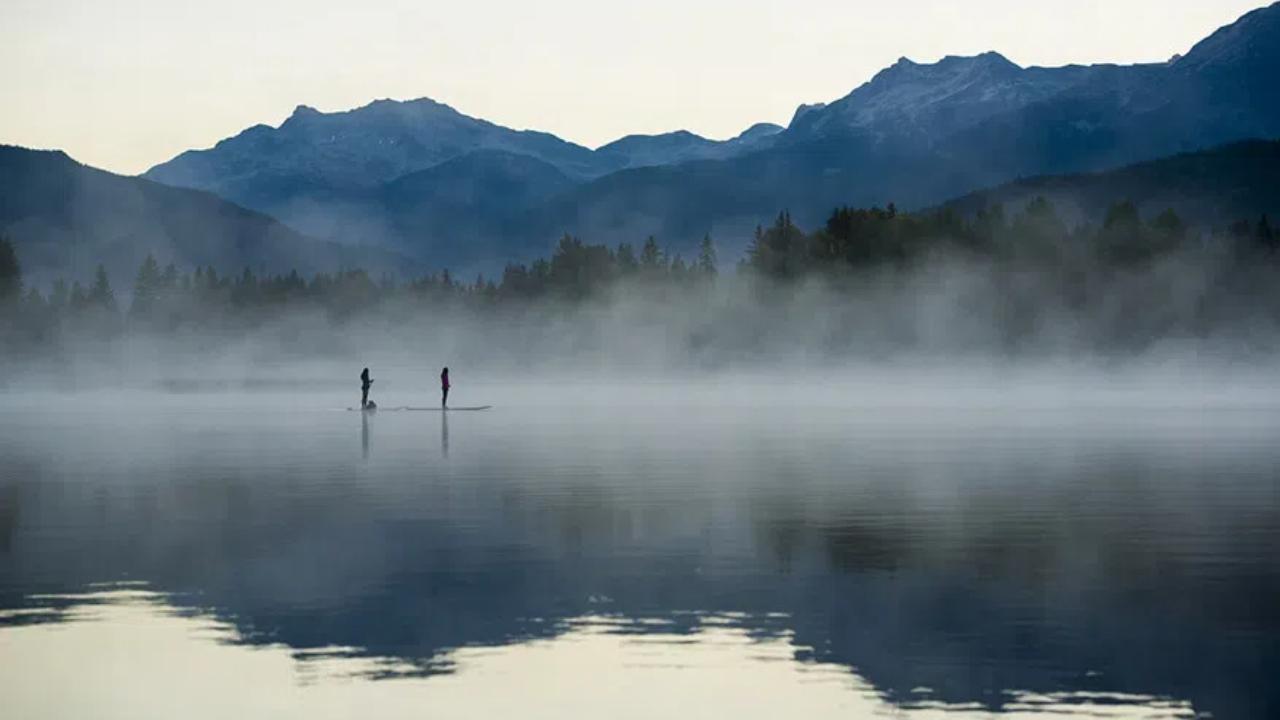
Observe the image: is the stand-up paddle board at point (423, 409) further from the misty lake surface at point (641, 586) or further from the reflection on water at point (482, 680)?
the reflection on water at point (482, 680)

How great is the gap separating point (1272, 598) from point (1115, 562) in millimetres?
4518

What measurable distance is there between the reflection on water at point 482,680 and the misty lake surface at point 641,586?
0.06m

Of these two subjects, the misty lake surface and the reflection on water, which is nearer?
the reflection on water

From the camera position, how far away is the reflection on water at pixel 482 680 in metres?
19.3

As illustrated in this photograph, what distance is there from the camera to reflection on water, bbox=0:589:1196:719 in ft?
63.4

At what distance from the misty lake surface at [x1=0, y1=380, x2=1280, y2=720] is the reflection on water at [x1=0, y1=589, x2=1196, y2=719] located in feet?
0.21

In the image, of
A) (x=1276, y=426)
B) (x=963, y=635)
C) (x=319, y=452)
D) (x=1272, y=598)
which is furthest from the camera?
(x=1276, y=426)

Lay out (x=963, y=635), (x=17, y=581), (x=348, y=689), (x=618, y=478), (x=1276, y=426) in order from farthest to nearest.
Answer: (x=1276, y=426)
(x=618, y=478)
(x=17, y=581)
(x=963, y=635)
(x=348, y=689)

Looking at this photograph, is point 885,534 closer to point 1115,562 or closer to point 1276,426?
point 1115,562

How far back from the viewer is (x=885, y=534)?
116 feet

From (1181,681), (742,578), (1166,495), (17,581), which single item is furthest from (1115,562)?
(17,581)

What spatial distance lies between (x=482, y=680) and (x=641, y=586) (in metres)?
7.70

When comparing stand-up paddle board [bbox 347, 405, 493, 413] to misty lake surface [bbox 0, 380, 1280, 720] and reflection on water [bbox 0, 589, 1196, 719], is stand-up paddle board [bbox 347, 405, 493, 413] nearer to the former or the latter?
misty lake surface [bbox 0, 380, 1280, 720]

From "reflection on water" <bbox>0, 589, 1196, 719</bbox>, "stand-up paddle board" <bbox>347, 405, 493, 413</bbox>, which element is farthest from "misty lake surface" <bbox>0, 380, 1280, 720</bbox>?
"stand-up paddle board" <bbox>347, 405, 493, 413</bbox>
